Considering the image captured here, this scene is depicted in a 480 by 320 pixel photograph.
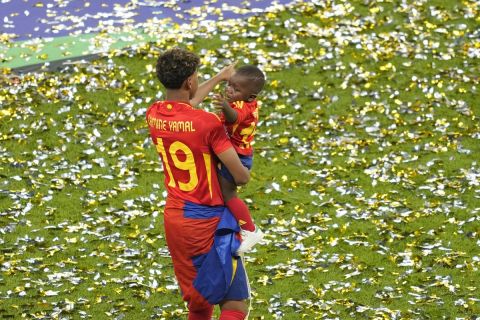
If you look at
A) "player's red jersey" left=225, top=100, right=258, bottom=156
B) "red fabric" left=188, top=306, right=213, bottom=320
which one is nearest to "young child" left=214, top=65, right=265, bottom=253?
"player's red jersey" left=225, top=100, right=258, bottom=156

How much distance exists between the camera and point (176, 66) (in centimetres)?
809

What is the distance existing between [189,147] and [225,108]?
2.09ft

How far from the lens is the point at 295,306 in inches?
456

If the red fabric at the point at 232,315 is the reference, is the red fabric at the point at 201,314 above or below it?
below

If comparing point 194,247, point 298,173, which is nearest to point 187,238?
point 194,247

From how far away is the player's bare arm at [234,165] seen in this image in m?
8.18

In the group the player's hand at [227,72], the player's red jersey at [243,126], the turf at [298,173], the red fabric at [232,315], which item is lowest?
the turf at [298,173]

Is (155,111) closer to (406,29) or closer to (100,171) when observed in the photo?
(100,171)

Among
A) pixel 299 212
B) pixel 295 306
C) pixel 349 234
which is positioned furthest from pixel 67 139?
pixel 295 306

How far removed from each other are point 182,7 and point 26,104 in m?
5.26

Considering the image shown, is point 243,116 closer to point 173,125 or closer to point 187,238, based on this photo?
point 173,125

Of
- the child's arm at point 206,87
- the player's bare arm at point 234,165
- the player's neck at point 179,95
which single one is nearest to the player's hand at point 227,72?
the child's arm at point 206,87

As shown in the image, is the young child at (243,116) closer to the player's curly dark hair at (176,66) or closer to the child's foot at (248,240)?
the child's foot at (248,240)

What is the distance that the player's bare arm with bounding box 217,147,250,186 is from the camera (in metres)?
8.18
